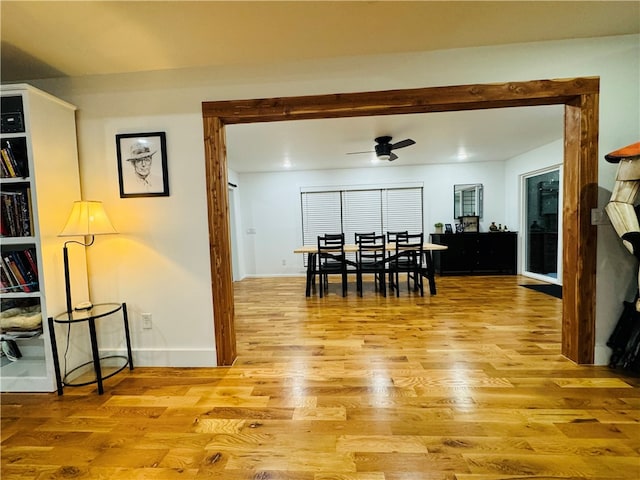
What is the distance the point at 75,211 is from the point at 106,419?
4.43 ft

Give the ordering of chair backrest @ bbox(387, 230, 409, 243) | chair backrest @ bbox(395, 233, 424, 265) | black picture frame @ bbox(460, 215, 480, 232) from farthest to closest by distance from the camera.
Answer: black picture frame @ bbox(460, 215, 480, 232) < chair backrest @ bbox(387, 230, 409, 243) < chair backrest @ bbox(395, 233, 424, 265)

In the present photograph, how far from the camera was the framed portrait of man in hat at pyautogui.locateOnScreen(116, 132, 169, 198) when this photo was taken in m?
2.18

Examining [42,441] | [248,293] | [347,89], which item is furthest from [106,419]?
[248,293]

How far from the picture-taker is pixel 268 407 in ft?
5.68

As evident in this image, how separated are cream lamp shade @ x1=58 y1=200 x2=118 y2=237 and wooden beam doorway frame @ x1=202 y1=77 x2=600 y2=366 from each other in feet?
2.33

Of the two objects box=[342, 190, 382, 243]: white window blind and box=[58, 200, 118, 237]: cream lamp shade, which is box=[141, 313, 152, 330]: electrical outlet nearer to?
box=[58, 200, 118, 237]: cream lamp shade

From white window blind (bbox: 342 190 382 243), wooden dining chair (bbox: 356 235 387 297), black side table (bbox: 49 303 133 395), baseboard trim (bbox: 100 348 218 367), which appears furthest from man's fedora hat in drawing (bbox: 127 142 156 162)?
white window blind (bbox: 342 190 382 243)

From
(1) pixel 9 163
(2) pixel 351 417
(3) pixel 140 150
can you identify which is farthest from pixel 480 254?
(1) pixel 9 163

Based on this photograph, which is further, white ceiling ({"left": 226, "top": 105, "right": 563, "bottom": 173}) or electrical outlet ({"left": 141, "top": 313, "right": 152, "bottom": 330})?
white ceiling ({"left": 226, "top": 105, "right": 563, "bottom": 173})

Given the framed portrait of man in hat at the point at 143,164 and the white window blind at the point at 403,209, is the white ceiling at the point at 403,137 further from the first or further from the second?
the framed portrait of man in hat at the point at 143,164

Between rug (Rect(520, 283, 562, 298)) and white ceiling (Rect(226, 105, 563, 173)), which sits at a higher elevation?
white ceiling (Rect(226, 105, 563, 173))

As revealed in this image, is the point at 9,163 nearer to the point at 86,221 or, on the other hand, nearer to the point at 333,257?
the point at 86,221

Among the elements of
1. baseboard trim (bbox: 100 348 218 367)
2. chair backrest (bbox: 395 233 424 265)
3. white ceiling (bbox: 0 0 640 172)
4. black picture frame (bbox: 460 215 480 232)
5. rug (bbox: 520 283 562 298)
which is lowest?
rug (bbox: 520 283 562 298)

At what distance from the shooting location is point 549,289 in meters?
4.33
